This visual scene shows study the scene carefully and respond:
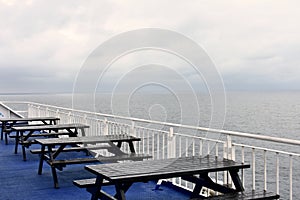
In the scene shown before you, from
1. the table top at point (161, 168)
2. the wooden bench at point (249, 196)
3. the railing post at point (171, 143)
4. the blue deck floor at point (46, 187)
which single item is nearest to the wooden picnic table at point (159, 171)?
the table top at point (161, 168)

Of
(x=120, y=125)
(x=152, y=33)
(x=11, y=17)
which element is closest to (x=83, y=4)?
(x=11, y=17)

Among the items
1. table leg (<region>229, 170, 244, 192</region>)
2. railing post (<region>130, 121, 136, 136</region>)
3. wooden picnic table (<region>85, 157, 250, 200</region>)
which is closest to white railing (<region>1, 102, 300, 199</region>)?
railing post (<region>130, 121, 136, 136</region>)

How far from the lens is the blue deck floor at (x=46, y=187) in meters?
4.98

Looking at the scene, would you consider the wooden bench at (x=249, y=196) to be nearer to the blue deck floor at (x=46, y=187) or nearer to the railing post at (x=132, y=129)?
the blue deck floor at (x=46, y=187)

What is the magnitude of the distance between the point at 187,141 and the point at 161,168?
1.69 metres

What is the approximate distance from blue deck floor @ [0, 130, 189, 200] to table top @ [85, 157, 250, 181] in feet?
3.74

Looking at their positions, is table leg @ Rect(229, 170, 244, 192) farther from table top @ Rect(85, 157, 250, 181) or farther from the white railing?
the white railing

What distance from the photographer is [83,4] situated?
12453mm

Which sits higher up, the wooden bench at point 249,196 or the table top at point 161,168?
the table top at point 161,168

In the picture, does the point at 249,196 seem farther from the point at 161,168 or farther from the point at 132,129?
the point at 132,129

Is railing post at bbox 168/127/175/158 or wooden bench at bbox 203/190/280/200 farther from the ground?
railing post at bbox 168/127/175/158

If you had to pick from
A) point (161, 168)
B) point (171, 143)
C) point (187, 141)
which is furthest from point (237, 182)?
point (171, 143)

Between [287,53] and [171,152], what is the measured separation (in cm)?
2641

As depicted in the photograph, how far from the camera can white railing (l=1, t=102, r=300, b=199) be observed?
13.2 ft
